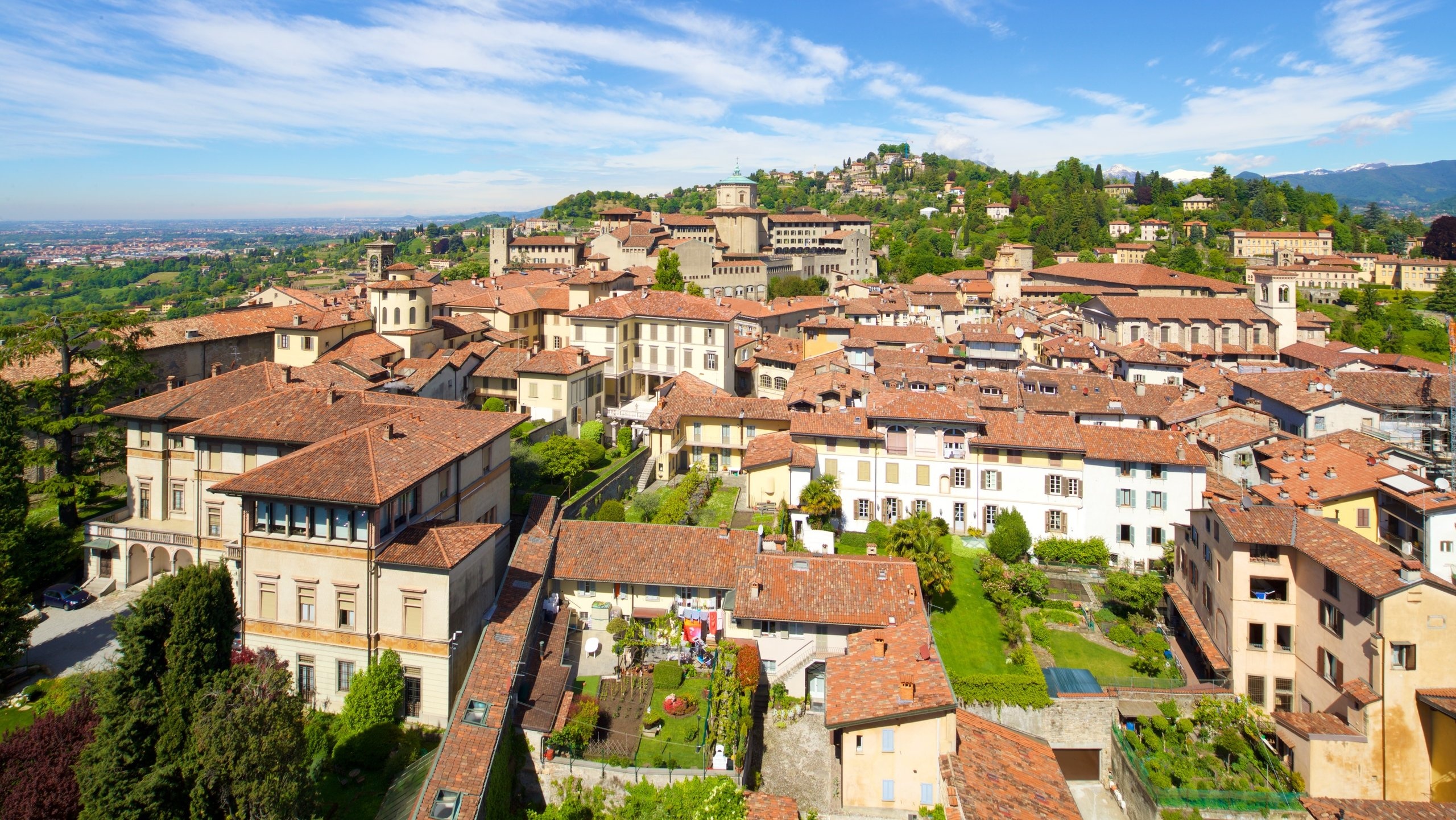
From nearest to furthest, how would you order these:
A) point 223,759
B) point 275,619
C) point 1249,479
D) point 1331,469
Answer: point 223,759 → point 275,619 → point 1331,469 → point 1249,479

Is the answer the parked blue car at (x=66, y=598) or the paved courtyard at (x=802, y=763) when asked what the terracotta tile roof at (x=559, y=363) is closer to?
the parked blue car at (x=66, y=598)

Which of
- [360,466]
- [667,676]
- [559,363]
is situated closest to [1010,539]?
[667,676]

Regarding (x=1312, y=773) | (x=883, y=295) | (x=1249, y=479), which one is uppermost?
(x=883, y=295)

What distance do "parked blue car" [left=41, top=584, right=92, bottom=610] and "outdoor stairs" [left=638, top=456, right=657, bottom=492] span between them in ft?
69.2

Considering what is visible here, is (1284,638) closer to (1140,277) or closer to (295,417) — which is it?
(295,417)

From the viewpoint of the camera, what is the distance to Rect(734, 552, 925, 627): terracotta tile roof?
25.6m

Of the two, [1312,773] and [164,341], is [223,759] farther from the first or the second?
[164,341]

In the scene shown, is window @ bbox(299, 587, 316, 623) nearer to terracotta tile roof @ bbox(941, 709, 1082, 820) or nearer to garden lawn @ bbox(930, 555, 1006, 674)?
terracotta tile roof @ bbox(941, 709, 1082, 820)

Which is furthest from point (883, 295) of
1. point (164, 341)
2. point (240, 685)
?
point (240, 685)

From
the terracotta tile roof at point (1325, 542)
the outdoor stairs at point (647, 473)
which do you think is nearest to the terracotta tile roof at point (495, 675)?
the outdoor stairs at point (647, 473)

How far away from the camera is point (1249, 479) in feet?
125

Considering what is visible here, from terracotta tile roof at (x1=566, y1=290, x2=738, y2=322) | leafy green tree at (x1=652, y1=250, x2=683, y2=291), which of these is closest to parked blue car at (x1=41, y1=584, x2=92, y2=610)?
terracotta tile roof at (x1=566, y1=290, x2=738, y2=322)

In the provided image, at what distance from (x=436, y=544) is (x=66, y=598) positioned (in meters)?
16.0

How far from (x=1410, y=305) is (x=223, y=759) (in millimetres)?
112909
